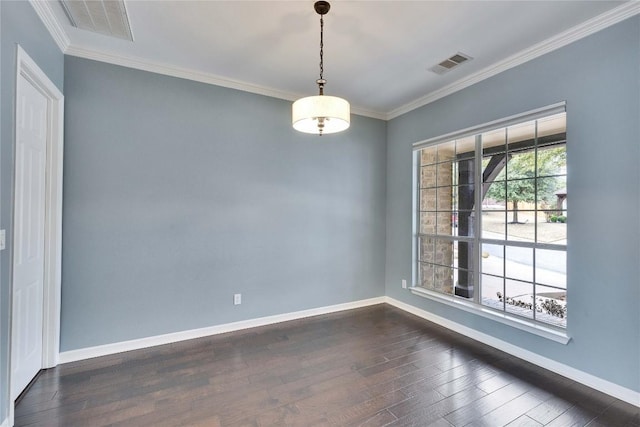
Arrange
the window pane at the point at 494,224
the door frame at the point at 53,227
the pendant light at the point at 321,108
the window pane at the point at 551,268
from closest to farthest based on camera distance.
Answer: the pendant light at the point at 321,108 < the door frame at the point at 53,227 < the window pane at the point at 551,268 < the window pane at the point at 494,224

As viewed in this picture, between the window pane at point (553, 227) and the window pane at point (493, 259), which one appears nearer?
the window pane at point (553, 227)

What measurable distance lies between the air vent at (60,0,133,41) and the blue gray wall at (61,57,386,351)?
0.48 metres

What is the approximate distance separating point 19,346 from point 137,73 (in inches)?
98.7

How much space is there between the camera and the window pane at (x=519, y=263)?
2797 mm

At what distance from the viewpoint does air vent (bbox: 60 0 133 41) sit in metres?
2.08

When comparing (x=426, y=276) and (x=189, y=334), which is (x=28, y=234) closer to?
(x=189, y=334)

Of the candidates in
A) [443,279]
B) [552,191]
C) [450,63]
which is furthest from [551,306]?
[450,63]

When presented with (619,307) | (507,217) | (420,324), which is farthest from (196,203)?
(619,307)

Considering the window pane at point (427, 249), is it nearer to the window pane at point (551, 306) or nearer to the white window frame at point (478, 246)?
the white window frame at point (478, 246)

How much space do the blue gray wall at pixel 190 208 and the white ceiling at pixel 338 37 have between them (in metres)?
0.30

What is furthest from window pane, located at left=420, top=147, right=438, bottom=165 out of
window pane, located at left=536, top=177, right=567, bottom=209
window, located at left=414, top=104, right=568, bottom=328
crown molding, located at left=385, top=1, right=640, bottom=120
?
window pane, located at left=536, top=177, right=567, bottom=209

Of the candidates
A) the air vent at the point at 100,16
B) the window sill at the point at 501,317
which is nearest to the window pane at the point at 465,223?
the window sill at the point at 501,317

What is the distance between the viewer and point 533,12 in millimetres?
2186

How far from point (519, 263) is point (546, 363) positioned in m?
0.89
